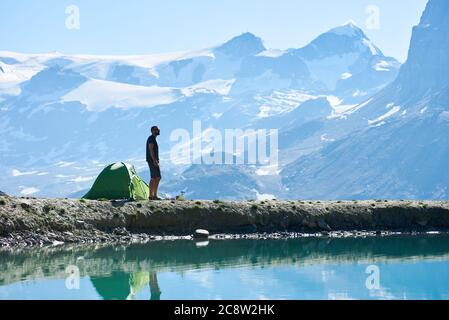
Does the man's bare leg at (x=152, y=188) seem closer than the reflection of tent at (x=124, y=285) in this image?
No

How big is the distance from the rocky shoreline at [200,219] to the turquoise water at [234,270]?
2607 mm

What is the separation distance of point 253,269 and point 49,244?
1292cm

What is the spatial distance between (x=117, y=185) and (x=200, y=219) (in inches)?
223

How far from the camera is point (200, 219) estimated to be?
45875mm

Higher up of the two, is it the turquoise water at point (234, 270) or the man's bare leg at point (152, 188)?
the man's bare leg at point (152, 188)

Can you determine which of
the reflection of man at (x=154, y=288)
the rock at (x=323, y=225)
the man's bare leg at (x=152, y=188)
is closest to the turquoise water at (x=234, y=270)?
the reflection of man at (x=154, y=288)

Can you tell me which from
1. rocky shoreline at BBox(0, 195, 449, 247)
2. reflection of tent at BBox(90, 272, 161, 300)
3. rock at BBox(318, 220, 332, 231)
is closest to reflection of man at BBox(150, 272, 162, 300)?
reflection of tent at BBox(90, 272, 161, 300)

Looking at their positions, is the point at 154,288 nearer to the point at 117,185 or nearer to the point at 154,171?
the point at 154,171

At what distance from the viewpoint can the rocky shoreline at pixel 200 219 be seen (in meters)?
41.1

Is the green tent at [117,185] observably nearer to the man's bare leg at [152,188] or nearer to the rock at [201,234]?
the man's bare leg at [152,188]

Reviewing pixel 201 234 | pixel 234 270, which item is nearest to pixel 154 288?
pixel 234 270
